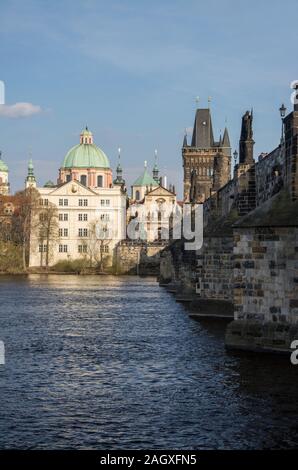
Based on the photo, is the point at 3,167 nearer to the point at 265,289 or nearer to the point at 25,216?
the point at 25,216

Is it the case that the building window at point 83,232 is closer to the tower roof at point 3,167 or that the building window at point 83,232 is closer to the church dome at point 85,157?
the church dome at point 85,157

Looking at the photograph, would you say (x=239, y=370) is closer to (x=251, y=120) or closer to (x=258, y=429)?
(x=258, y=429)

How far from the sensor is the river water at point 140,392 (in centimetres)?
1427

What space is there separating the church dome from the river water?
129569 millimetres

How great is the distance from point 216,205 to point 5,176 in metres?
147

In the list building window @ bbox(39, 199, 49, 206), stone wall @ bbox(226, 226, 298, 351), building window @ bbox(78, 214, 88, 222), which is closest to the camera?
stone wall @ bbox(226, 226, 298, 351)

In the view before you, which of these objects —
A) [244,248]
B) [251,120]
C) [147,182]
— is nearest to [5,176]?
[147,182]

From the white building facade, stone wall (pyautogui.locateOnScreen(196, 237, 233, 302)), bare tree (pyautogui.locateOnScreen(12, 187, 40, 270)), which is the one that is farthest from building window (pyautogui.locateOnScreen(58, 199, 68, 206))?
stone wall (pyautogui.locateOnScreen(196, 237, 233, 302))

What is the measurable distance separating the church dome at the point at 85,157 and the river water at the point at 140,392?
130 m

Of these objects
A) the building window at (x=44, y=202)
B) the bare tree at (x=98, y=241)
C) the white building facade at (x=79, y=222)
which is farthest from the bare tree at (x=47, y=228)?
the bare tree at (x=98, y=241)

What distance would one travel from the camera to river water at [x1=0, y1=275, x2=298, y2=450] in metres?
14.3

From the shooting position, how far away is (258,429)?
48.4 feet

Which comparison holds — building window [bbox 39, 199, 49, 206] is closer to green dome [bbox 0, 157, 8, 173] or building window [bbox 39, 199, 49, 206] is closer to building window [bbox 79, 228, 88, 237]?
building window [bbox 79, 228, 88, 237]
